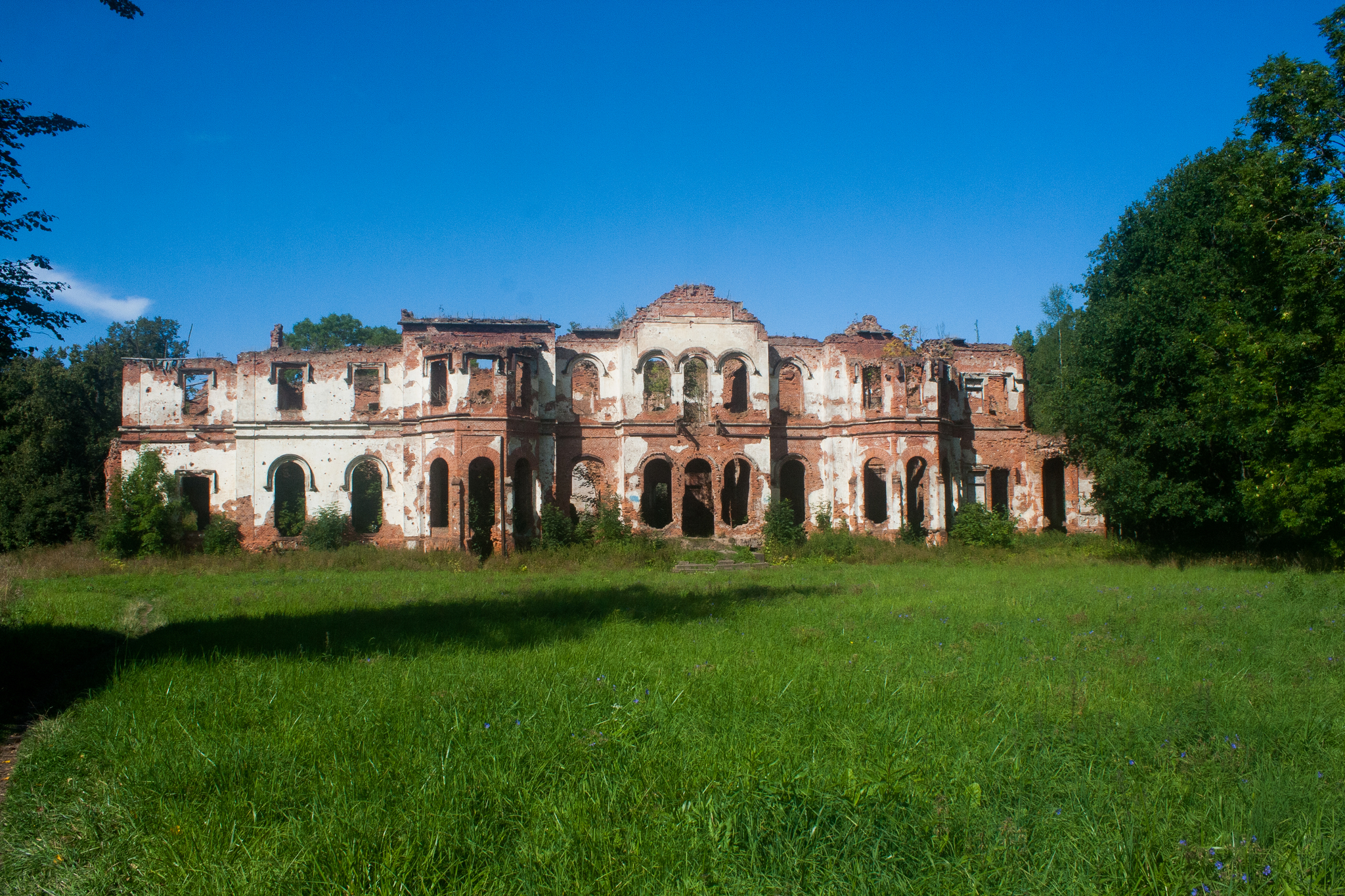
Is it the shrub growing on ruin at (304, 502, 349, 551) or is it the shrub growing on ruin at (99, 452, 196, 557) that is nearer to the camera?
the shrub growing on ruin at (99, 452, 196, 557)

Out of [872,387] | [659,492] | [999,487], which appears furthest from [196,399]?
[999,487]

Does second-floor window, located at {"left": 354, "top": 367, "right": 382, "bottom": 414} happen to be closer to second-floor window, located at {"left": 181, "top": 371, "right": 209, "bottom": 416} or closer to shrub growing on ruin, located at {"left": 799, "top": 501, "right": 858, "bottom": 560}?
second-floor window, located at {"left": 181, "top": 371, "right": 209, "bottom": 416}

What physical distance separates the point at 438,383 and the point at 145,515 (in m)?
9.78

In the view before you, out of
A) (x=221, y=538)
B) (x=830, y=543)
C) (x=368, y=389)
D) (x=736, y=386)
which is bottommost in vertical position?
(x=830, y=543)

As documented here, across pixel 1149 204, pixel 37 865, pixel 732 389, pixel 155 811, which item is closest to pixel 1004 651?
pixel 155 811

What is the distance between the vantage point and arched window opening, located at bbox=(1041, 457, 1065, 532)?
100 ft

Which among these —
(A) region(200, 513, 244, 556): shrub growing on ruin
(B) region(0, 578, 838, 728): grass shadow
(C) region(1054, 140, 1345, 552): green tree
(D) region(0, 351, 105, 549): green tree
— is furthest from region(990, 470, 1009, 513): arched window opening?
(D) region(0, 351, 105, 549): green tree

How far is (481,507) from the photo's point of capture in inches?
1029

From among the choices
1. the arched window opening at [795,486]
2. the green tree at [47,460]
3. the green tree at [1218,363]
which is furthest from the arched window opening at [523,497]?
the green tree at [1218,363]

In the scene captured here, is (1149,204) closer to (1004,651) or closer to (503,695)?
(1004,651)

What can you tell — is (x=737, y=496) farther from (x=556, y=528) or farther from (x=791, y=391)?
(x=556, y=528)

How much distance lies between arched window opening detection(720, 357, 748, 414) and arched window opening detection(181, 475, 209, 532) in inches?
743

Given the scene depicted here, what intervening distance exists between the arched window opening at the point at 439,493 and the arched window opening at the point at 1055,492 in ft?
73.9

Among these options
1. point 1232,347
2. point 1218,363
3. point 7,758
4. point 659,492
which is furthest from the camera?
A: point 659,492
